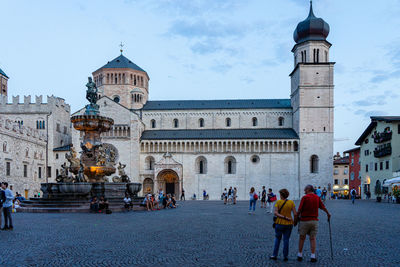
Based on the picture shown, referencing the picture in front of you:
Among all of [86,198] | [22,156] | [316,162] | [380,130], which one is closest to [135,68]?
[22,156]

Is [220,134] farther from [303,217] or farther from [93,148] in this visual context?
[303,217]

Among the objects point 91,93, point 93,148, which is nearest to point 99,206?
point 93,148

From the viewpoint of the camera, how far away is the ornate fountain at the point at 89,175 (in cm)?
2455

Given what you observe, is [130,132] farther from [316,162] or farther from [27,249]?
[27,249]

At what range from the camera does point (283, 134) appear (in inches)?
2350

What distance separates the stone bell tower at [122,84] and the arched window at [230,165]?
56.2ft

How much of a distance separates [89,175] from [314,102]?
4020 centimetres

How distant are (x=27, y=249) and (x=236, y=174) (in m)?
49.3

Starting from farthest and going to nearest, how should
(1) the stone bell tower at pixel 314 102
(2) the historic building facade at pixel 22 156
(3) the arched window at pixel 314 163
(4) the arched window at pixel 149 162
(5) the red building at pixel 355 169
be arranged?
1. (5) the red building at pixel 355 169
2. (4) the arched window at pixel 149 162
3. (3) the arched window at pixel 314 163
4. (1) the stone bell tower at pixel 314 102
5. (2) the historic building facade at pixel 22 156

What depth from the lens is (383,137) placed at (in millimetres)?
50125

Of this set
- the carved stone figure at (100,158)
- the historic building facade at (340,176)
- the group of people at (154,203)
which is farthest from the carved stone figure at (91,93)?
the historic building facade at (340,176)

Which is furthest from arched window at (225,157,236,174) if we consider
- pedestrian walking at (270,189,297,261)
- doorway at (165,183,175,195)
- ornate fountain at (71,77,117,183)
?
pedestrian walking at (270,189,297,261)

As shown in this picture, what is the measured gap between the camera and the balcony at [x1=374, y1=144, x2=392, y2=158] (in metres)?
48.6

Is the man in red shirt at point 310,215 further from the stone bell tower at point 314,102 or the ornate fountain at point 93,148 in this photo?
the stone bell tower at point 314,102
